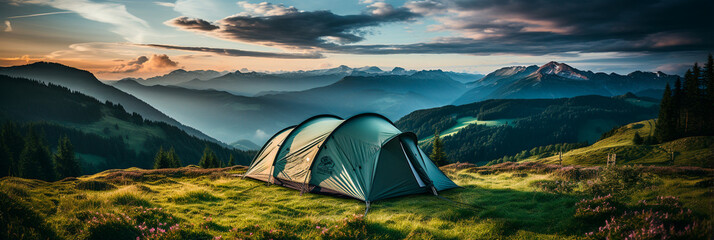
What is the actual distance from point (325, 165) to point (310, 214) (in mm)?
Answer: 4555

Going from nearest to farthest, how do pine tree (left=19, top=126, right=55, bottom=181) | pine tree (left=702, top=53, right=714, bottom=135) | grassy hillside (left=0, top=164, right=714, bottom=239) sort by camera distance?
grassy hillside (left=0, top=164, right=714, bottom=239) → pine tree (left=702, top=53, right=714, bottom=135) → pine tree (left=19, top=126, right=55, bottom=181)

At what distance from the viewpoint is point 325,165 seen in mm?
14844

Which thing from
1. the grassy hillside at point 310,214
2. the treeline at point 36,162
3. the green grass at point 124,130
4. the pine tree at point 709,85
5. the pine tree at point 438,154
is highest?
the pine tree at point 709,85

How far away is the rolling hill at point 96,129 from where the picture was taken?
5261 inches

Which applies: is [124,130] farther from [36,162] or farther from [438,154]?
[438,154]

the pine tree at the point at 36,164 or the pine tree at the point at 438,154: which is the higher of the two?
the pine tree at the point at 438,154

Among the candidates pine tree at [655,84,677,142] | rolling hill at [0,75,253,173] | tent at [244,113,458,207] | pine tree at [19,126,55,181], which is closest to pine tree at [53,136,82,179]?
pine tree at [19,126,55,181]

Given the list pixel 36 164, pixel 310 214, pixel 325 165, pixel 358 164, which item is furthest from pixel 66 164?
pixel 310 214

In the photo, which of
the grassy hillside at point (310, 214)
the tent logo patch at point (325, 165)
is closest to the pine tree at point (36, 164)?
the grassy hillside at point (310, 214)

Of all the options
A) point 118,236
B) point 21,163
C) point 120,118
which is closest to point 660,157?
point 118,236

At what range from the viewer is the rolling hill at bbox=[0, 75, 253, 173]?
5261 inches

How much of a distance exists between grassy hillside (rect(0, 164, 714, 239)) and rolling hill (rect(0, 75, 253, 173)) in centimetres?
13784

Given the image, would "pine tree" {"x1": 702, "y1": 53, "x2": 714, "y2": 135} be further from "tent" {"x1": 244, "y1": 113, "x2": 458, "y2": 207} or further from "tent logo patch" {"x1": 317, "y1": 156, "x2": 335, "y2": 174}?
"tent logo patch" {"x1": 317, "y1": 156, "x2": 335, "y2": 174}

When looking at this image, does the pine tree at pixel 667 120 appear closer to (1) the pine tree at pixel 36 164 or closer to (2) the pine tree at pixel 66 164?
(1) the pine tree at pixel 36 164
